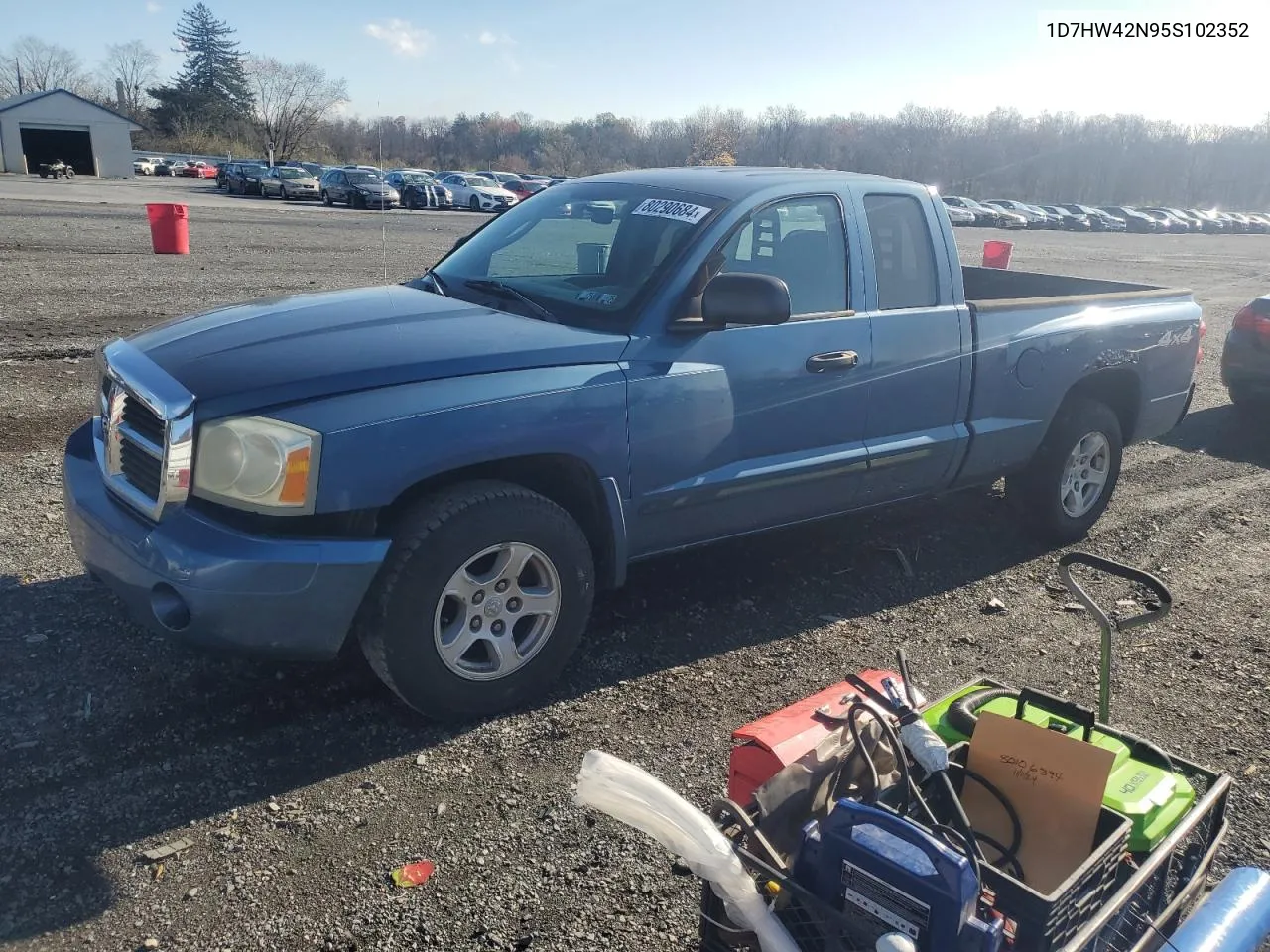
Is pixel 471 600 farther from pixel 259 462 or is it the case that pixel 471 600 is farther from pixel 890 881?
pixel 890 881

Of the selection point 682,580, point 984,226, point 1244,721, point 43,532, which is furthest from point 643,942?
point 984,226

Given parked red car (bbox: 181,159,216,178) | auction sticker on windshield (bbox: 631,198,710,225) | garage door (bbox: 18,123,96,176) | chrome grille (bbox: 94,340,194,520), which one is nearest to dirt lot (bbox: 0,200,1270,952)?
chrome grille (bbox: 94,340,194,520)

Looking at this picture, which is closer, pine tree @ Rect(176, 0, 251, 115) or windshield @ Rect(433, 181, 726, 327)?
windshield @ Rect(433, 181, 726, 327)

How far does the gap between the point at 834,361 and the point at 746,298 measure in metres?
0.71

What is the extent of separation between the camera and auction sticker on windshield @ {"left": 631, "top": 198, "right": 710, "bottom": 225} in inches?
161

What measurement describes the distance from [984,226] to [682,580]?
5238 cm

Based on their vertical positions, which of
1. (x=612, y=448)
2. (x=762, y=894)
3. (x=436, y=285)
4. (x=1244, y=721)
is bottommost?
(x=1244, y=721)

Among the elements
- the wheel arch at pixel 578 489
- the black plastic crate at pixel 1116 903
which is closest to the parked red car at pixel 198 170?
the wheel arch at pixel 578 489

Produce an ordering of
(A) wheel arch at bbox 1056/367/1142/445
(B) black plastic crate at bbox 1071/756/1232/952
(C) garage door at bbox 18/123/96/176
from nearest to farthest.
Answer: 1. (B) black plastic crate at bbox 1071/756/1232/952
2. (A) wheel arch at bbox 1056/367/1142/445
3. (C) garage door at bbox 18/123/96/176

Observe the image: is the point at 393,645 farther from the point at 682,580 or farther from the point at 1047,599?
the point at 1047,599

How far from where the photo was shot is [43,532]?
4.87 m

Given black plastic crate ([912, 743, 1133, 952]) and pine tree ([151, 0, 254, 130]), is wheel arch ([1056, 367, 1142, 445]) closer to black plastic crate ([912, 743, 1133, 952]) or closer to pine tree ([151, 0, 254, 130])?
black plastic crate ([912, 743, 1133, 952])

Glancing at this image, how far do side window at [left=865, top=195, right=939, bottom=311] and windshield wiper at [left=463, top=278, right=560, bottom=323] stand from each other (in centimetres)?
154

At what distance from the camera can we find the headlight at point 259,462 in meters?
3.02
